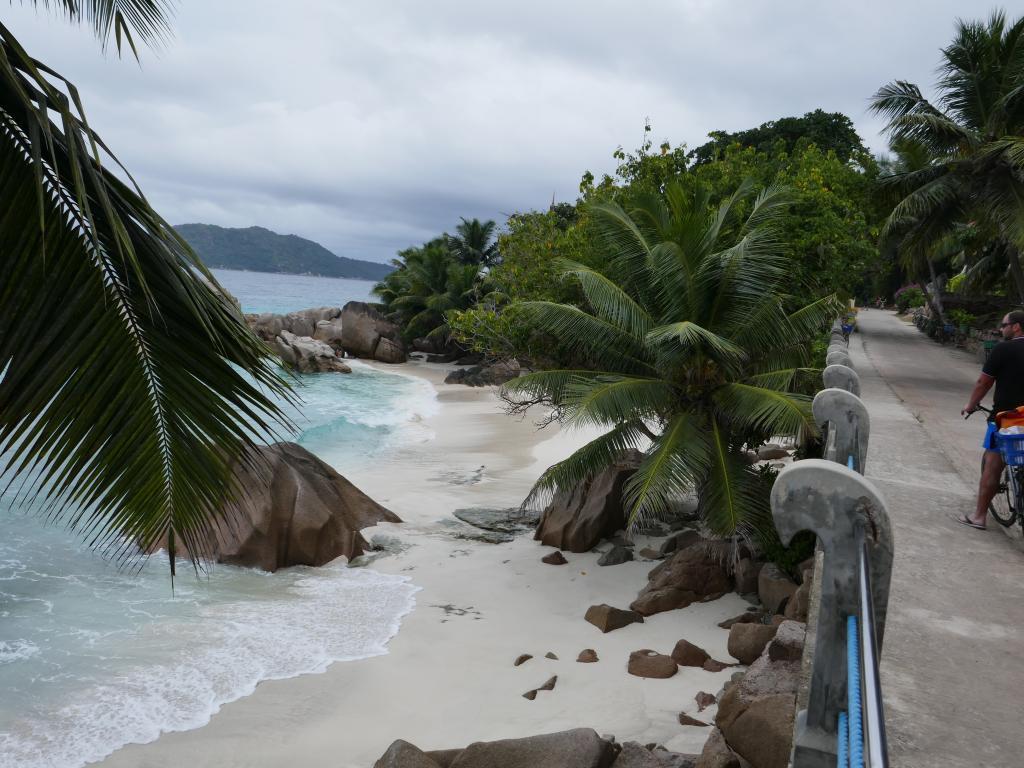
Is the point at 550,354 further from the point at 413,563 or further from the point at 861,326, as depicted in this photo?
the point at 861,326

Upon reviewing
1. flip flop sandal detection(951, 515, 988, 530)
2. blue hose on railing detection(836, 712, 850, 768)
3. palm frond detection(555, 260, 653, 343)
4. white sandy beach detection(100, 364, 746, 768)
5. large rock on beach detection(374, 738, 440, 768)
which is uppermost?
palm frond detection(555, 260, 653, 343)

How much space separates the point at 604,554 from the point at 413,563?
9.14ft

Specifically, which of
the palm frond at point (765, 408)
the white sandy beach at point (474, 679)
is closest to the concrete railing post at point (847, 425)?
the white sandy beach at point (474, 679)

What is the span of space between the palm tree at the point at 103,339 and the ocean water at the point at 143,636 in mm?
4899

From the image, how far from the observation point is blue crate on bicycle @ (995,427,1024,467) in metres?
6.52

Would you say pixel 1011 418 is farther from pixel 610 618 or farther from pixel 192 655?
pixel 192 655

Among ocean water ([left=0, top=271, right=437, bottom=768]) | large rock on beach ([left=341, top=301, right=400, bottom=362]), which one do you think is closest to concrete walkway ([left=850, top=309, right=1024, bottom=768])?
ocean water ([left=0, top=271, right=437, bottom=768])

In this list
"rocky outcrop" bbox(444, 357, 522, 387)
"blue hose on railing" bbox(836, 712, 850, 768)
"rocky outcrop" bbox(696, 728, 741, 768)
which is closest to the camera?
"blue hose on railing" bbox(836, 712, 850, 768)

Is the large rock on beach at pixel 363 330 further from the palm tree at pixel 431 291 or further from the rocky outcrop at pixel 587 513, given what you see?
the rocky outcrop at pixel 587 513

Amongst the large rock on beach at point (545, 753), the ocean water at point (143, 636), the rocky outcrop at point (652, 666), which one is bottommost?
the ocean water at point (143, 636)

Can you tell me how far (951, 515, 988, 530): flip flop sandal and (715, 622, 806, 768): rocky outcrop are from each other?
8.30 feet

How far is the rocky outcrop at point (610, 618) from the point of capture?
925 centimetres

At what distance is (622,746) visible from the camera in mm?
5754

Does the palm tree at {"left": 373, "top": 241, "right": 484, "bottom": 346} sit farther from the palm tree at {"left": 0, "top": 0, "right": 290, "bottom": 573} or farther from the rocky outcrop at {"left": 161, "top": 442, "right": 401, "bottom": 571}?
the palm tree at {"left": 0, "top": 0, "right": 290, "bottom": 573}
